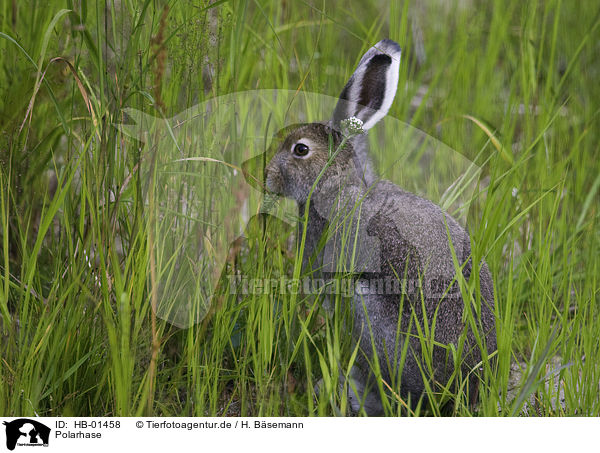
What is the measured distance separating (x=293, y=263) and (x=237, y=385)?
19.0 inches

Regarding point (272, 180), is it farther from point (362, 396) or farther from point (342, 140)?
point (362, 396)

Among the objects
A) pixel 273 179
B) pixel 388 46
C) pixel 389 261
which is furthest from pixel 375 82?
pixel 389 261

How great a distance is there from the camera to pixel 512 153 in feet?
8.29

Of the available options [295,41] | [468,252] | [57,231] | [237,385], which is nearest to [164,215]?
[57,231]

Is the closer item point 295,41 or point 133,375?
point 133,375

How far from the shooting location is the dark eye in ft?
8.29

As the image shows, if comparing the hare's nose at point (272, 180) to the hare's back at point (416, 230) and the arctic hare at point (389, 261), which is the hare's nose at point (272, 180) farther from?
the hare's back at point (416, 230)
